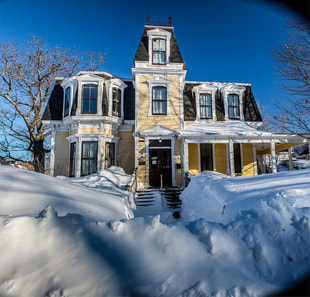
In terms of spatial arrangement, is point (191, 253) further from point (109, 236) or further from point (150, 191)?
point (150, 191)

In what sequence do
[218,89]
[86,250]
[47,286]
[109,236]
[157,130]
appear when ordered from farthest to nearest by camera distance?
[218,89] < [157,130] < [109,236] < [86,250] < [47,286]

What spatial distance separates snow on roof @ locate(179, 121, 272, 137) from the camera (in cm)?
1001

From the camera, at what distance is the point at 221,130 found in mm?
10766

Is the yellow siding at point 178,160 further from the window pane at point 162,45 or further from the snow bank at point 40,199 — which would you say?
the snow bank at point 40,199

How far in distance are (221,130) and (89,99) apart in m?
8.65

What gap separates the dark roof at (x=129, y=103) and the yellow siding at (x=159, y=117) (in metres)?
1.53

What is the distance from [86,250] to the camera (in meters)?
1.65

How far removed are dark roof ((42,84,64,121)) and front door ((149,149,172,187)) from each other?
23.3ft

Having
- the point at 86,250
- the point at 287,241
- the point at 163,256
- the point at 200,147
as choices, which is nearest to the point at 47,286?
the point at 86,250

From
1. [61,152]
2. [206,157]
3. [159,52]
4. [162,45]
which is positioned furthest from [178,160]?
[61,152]

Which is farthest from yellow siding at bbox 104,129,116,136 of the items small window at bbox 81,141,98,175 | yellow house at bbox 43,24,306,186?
small window at bbox 81,141,98,175

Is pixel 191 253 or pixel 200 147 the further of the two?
pixel 200 147

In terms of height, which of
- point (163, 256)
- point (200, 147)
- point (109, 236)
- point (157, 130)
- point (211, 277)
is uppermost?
point (157, 130)

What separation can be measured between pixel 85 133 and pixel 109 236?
10.3 metres
